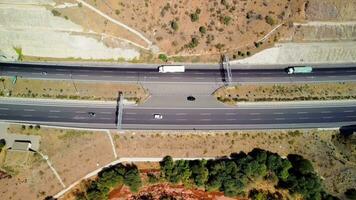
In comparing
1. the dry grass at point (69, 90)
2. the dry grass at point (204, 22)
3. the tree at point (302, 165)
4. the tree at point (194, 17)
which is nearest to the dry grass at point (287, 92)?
the dry grass at point (204, 22)

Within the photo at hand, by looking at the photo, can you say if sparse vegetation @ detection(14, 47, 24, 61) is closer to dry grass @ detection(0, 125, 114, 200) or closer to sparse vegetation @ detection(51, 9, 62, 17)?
sparse vegetation @ detection(51, 9, 62, 17)

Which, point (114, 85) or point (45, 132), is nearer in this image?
point (45, 132)

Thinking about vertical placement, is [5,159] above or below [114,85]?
below

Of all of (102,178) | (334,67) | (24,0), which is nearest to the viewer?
(102,178)

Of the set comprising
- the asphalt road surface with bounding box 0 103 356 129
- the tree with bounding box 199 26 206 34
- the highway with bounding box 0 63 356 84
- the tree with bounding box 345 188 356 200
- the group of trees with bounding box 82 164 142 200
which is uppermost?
the tree with bounding box 199 26 206 34

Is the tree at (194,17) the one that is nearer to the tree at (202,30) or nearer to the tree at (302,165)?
the tree at (202,30)

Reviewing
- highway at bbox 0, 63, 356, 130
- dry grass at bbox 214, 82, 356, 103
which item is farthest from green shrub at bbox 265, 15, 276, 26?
dry grass at bbox 214, 82, 356, 103

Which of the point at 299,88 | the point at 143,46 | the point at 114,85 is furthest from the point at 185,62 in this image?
the point at 299,88

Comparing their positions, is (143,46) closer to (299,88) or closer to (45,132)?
(45,132)
